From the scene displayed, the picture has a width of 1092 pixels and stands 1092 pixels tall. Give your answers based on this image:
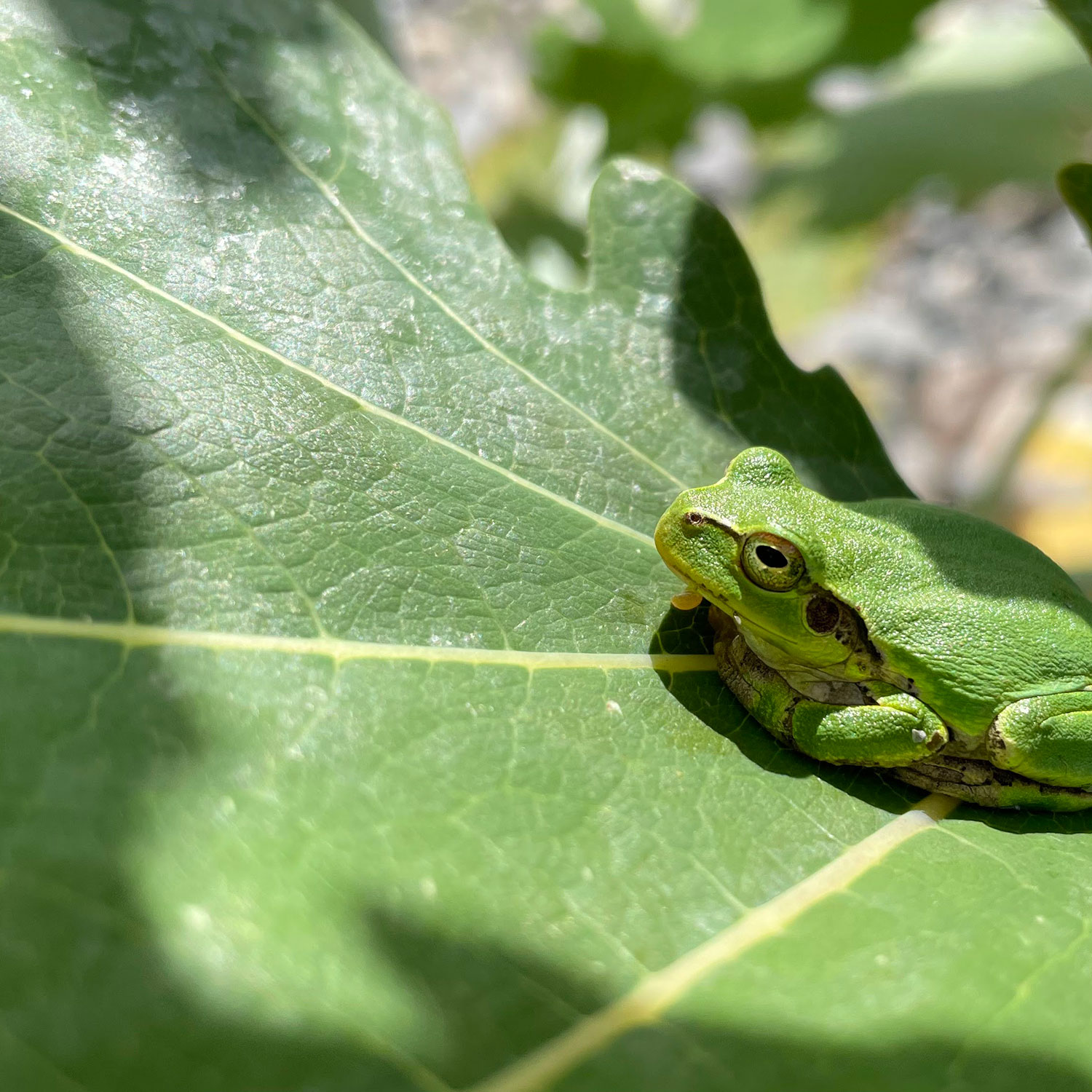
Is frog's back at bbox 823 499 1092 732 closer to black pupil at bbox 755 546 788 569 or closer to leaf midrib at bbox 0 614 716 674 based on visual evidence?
black pupil at bbox 755 546 788 569

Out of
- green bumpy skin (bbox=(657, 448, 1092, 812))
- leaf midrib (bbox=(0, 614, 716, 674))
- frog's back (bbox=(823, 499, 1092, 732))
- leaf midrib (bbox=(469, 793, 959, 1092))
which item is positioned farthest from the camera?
frog's back (bbox=(823, 499, 1092, 732))

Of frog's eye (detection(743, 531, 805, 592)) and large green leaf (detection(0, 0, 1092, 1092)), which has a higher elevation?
frog's eye (detection(743, 531, 805, 592))

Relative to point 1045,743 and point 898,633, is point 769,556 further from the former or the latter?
point 1045,743

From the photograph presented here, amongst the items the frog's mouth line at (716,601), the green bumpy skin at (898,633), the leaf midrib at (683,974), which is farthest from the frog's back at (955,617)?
the leaf midrib at (683,974)

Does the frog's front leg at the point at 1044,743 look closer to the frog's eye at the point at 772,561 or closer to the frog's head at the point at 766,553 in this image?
the frog's head at the point at 766,553

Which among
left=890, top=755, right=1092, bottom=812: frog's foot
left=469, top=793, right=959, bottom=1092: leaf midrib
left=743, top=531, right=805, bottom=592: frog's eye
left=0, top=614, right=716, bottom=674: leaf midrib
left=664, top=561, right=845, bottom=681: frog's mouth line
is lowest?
left=0, top=614, right=716, bottom=674: leaf midrib

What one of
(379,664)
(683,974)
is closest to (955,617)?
(683,974)

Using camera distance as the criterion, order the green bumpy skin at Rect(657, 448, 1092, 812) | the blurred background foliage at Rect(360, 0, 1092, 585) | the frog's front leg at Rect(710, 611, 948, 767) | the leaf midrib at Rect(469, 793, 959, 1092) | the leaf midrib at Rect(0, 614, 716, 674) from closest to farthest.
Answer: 1. the leaf midrib at Rect(469, 793, 959, 1092)
2. the leaf midrib at Rect(0, 614, 716, 674)
3. the frog's front leg at Rect(710, 611, 948, 767)
4. the green bumpy skin at Rect(657, 448, 1092, 812)
5. the blurred background foliage at Rect(360, 0, 1092, 585)

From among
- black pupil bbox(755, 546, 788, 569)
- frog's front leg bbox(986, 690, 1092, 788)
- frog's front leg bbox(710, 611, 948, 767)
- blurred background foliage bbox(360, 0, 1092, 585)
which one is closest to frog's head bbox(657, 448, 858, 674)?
black pupil bbox(755, 546, 788, 569)
